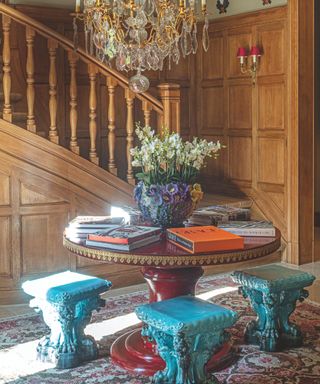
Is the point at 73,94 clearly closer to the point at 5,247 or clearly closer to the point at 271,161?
the point at 5,247

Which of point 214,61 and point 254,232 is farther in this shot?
point 214,61

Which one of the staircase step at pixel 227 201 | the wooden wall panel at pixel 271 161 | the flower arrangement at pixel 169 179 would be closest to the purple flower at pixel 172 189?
the flower arrangement at pixel 169 179

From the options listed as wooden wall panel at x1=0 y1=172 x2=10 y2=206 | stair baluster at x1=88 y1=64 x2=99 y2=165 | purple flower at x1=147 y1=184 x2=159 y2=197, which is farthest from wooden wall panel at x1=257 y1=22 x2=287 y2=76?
purple flower at x1=147 y1=184 x2=159 y2=197

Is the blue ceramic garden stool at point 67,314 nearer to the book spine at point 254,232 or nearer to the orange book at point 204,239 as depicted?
the orange book at point 204,239

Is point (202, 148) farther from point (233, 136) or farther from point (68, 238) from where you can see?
point (233, 136)

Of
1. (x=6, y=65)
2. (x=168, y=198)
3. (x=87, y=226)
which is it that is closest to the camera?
(x=168, y=198)

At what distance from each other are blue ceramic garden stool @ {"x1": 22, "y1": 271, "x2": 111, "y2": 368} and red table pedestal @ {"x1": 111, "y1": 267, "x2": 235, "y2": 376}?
21cm

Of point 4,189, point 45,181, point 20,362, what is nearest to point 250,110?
Result: point 45,181

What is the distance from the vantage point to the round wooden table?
123 inches

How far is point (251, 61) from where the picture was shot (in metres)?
6.58

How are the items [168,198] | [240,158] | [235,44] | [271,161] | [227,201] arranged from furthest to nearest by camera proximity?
[240,158] < [235,44] < [227,201] < [271,161] < [168,198]

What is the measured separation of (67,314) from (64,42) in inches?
93.8

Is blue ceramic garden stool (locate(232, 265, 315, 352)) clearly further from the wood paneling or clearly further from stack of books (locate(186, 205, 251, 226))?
the wood paneling

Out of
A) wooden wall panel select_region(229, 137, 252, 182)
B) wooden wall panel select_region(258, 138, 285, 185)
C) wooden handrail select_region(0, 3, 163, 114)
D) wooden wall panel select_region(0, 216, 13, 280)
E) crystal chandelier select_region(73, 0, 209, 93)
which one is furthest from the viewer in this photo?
wooden wall panel select_region(229, 137, 252, 182)
